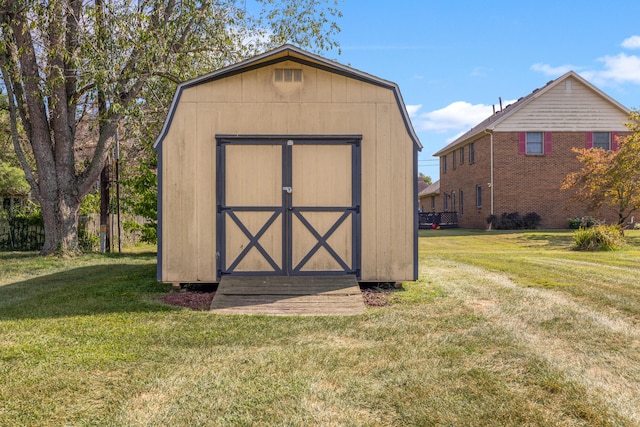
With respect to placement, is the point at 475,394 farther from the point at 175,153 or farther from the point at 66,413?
the point at 175,153

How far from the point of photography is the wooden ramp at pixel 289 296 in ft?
20.9

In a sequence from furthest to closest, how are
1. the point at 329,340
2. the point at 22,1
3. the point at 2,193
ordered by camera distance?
the point at 2,193
the point at 22,1
the point at 329,340

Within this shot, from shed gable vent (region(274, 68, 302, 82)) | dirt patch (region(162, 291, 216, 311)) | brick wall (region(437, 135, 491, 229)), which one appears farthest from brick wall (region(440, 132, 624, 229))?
dirt patch (region(162, 291, 216, 311))

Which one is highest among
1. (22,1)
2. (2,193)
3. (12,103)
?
(22,1)

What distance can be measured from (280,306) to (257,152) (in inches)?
93.8

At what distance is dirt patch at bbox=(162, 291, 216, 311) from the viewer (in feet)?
22.0

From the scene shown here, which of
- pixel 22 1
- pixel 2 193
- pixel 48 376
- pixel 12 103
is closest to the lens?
pixel 48 376

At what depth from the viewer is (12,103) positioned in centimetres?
1299

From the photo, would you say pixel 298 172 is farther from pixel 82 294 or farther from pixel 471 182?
pixel 471 182

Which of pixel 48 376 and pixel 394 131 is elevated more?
pixel 394 131

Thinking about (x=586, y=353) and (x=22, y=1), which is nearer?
(x=586, y=353)

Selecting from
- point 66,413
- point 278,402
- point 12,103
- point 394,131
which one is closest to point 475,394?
point 278,402

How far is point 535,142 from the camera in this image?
81.6ft

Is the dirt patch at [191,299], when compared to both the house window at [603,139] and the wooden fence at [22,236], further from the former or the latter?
the house window at [603,139]
